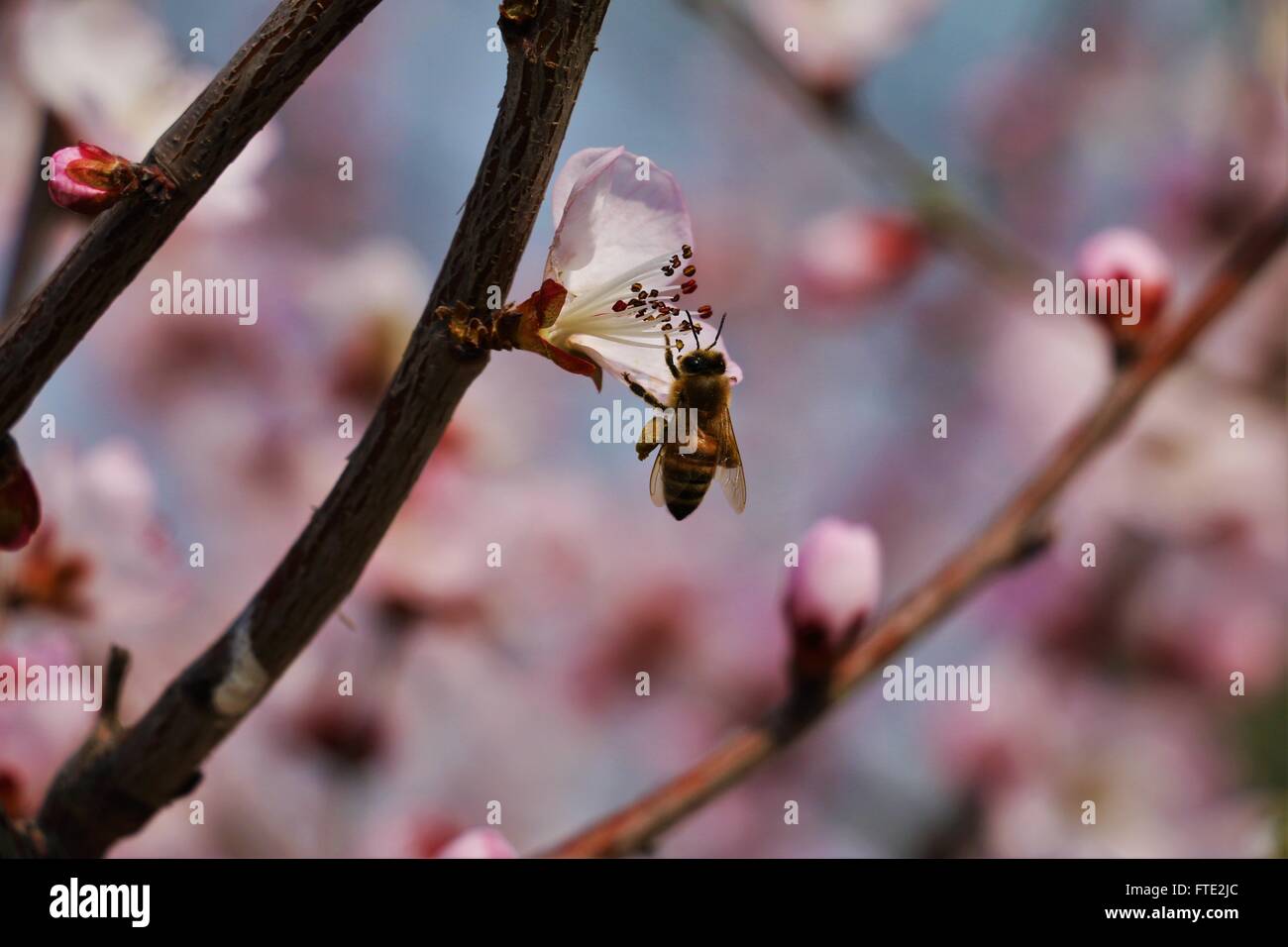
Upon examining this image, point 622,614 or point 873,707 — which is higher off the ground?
point 622,614

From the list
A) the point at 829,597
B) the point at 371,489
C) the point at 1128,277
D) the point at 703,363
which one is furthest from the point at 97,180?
the point at 1128,277

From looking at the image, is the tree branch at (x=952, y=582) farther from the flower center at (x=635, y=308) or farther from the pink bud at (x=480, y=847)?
the flower center at (x=635, y=308)

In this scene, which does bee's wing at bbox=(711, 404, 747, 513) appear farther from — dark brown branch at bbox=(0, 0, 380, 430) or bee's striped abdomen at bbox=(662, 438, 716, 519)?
dark brown branch at bbox=(0, 0, 380, 430)

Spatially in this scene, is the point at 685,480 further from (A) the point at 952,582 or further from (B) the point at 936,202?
(B) the point at 936,202

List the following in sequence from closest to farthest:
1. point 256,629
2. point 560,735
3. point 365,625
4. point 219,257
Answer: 1. point 256,629
2. point 365,625
3. point 219,257
4. point 560,735
